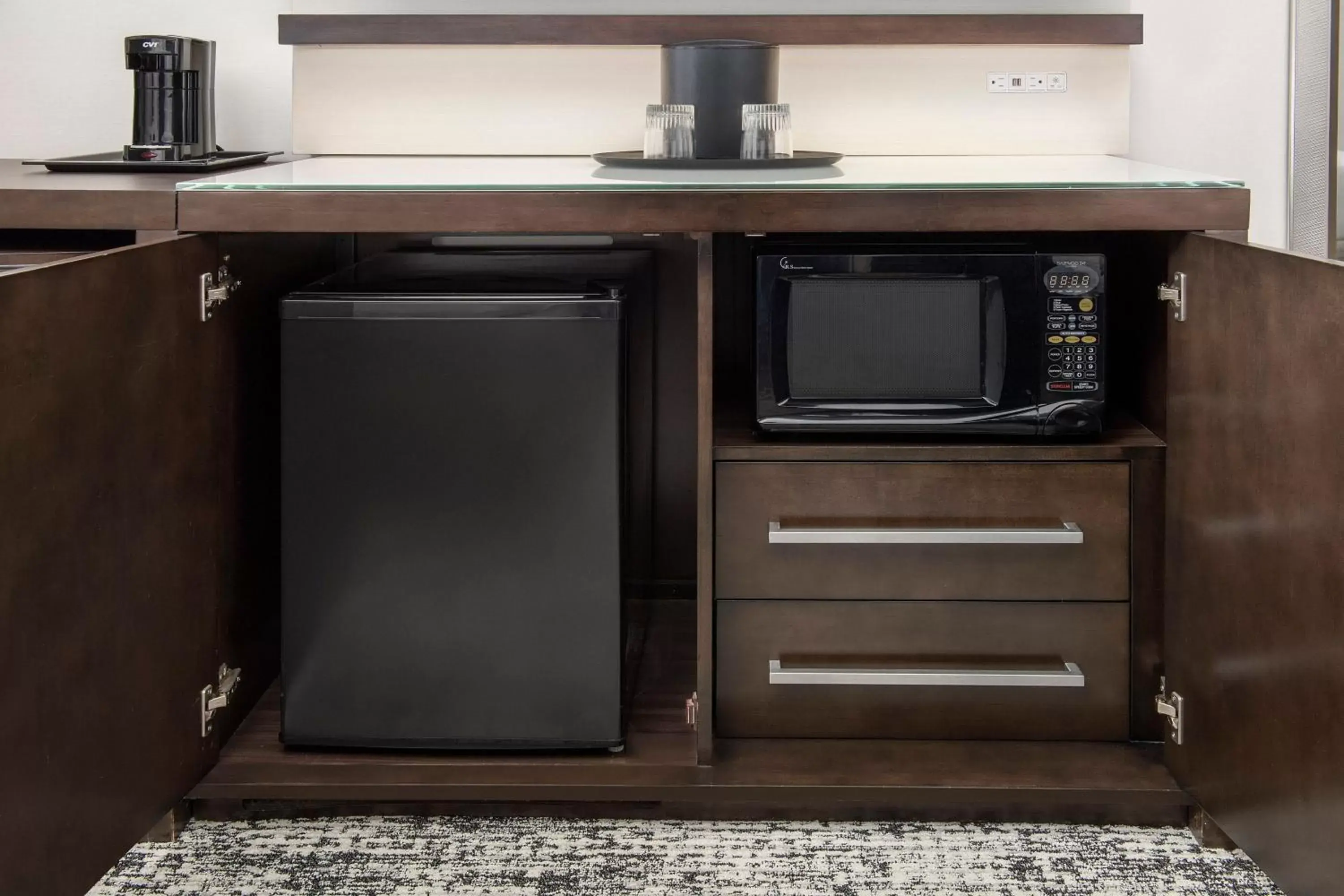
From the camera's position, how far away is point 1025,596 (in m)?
1.67

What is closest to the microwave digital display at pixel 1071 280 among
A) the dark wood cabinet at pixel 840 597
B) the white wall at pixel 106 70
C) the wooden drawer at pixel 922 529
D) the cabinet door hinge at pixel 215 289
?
the dark wood cabinet at pixel 840 597

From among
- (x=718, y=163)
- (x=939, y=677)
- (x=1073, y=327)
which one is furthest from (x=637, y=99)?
(x=939, y=677)

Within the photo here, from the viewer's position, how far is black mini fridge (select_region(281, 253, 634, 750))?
1.60 meters

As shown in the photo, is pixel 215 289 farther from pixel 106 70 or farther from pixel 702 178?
pixel 106 70

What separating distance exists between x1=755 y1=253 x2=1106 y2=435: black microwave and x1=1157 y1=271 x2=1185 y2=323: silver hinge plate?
98 millimetres

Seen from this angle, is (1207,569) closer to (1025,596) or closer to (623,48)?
(1025,596)

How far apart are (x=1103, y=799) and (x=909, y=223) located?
2.45 feet

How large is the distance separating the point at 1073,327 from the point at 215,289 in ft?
3.52

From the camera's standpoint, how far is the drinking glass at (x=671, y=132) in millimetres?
1812

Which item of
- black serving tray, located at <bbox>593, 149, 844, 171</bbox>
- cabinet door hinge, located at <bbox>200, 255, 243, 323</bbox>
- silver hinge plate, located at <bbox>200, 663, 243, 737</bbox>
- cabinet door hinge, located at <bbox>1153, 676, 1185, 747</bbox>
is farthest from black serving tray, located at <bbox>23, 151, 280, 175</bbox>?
cabinet door hinge, located at <bbox>1153, 676, 1185, 747</bbox>

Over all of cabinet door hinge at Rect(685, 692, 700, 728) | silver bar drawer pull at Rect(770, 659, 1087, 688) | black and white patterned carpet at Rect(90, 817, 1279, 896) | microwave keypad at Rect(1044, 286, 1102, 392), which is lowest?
black and white patterned carpet at Rect(90, 817, 1279, 896)

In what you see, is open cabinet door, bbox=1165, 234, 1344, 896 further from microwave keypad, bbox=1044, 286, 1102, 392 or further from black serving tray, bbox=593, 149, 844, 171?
black serving tray, bbox=593, 149, 844, 171

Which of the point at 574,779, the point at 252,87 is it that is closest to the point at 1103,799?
the point at 574,779

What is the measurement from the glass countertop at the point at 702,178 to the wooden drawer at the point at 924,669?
0.53 metres
